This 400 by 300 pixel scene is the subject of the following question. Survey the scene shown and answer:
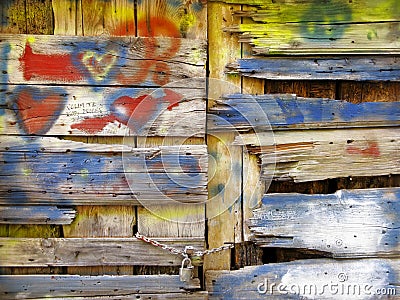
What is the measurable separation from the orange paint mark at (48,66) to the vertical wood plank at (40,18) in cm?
10

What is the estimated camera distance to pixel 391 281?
2.40 meters

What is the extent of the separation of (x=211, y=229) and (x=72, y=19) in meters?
1.19

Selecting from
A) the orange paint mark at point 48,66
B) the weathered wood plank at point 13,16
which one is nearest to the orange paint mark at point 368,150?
the orange paint mark at point 48,66

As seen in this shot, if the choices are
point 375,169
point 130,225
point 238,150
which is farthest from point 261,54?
point 130,225

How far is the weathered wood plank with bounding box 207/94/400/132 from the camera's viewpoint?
2.28 meters

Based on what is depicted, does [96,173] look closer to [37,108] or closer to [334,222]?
[37,108]

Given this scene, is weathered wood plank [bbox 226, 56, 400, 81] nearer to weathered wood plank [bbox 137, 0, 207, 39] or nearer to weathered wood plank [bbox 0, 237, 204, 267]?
weathered wood plank [bbox 137, 0, 207, 39]

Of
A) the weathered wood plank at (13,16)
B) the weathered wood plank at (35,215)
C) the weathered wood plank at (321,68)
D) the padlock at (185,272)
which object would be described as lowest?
the padlock at (185,272)

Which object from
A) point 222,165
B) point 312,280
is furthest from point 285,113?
point 312,280

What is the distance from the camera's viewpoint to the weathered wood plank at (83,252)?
89.0 inches

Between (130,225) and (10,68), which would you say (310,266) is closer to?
(130,225)

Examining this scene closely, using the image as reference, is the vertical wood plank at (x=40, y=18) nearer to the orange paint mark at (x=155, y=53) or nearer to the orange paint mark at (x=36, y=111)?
the orange paint mark at (x=36, y=111)

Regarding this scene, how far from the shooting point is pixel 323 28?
228 centimetres

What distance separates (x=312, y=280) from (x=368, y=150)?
0.69 meters
